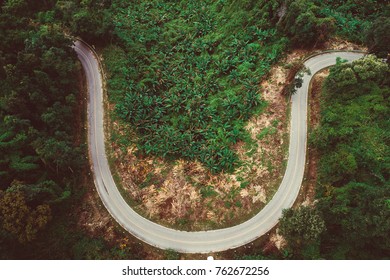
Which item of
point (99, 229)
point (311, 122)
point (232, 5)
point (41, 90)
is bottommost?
point (99, 229)

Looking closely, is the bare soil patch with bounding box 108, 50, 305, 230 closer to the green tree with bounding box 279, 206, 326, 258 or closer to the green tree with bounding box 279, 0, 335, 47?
the green tree with bounding box 279, 206, 326, 258

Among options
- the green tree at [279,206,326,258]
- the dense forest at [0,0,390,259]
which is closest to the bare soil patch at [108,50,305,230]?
the dense forest at [0,0,390,259]

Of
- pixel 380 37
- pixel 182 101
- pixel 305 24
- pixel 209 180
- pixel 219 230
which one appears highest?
pixel 305 24

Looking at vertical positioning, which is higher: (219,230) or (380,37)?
(380,37)

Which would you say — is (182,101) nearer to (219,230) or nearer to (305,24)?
(219,230)

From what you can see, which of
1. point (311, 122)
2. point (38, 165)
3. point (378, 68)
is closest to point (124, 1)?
point (38, 165)

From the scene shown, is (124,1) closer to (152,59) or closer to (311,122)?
(152,59)

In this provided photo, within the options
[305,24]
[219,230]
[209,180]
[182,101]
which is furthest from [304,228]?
[305,24]
